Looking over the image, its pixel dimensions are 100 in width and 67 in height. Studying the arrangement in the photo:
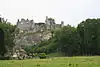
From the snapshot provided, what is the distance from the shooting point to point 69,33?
12406cm

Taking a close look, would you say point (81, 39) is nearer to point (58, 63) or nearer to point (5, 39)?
point (5, 39)

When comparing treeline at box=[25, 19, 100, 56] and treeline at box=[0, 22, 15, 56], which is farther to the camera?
treeline at box=[25, 19, 100, 56]

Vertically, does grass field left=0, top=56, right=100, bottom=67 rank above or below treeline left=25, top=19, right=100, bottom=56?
below

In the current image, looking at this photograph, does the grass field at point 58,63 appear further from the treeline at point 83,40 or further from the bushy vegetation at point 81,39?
the treeline at point 83,40

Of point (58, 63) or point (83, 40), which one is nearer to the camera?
point (58, 63)

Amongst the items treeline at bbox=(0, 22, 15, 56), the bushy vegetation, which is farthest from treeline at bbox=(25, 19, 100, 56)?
treeline at bbox=(0, 22, 15, 56)

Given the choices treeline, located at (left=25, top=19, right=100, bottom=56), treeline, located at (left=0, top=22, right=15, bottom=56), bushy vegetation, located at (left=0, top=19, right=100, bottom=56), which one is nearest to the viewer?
treeline, located at (left=0, top=22, right=15, bottom=56)

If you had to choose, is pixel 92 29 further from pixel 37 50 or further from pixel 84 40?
pixel 37 50

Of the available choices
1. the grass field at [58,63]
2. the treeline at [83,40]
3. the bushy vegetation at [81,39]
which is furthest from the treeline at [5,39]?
the grass field at [58,63]

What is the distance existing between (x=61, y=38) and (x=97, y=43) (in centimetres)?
1936

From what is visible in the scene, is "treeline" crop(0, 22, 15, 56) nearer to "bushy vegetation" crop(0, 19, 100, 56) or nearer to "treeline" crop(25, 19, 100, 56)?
"bushy vegetation" crop(0, 19, 100, 56)

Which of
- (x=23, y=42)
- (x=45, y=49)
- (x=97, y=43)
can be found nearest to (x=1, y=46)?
(x=97, y=43)

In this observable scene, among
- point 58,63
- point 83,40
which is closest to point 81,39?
point 83,40

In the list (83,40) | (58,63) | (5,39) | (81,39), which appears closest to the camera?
(58,63)
